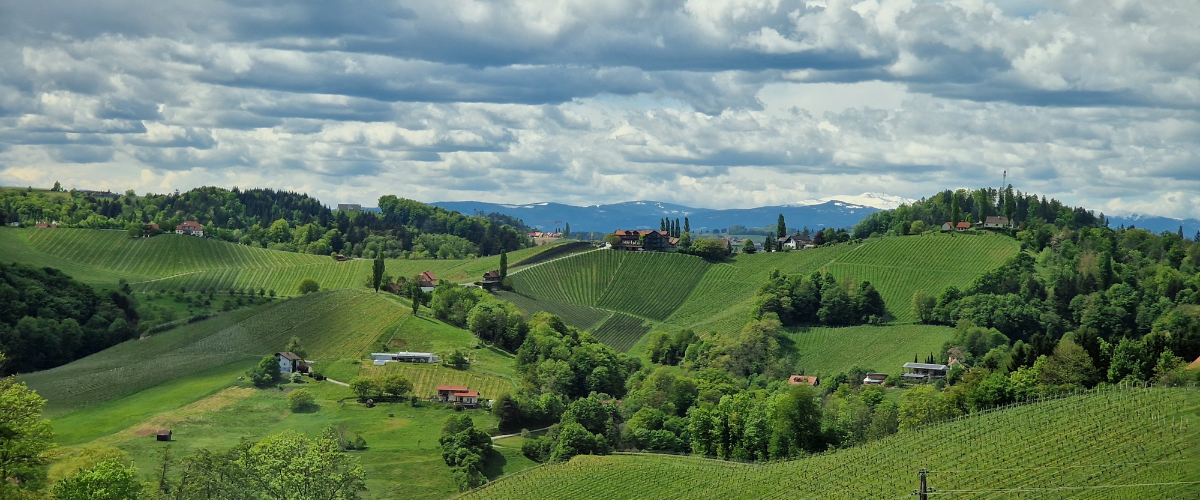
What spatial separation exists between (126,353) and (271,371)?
29.9 metres

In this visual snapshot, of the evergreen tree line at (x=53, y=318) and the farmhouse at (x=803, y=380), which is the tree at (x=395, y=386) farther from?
the evergreen tree line at (x=53, y=318)

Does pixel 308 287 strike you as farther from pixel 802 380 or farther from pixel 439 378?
pixel 802 380

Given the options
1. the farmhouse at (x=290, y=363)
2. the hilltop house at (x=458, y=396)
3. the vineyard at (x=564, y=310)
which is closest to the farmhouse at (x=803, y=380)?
the hilltop house at (x=458, y=396)

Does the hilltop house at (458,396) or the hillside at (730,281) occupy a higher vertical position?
the hillside at (730,281)

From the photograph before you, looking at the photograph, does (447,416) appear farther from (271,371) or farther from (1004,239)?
(1004,239)

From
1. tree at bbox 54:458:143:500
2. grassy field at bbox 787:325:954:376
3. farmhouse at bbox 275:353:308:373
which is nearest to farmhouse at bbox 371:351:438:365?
farmhouse at bbox 275:353:308:373

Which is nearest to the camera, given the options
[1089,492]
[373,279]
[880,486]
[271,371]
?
[1089,492]

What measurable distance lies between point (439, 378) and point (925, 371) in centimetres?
5558

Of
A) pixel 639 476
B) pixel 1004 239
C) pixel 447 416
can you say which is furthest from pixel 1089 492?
pixel 1004 239

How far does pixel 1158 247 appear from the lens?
184375 millimetres

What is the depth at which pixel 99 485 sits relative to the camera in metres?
55.6

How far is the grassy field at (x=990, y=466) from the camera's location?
54219 millimetres

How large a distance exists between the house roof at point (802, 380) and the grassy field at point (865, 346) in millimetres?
4984

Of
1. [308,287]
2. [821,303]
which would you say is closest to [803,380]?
[821,303]
